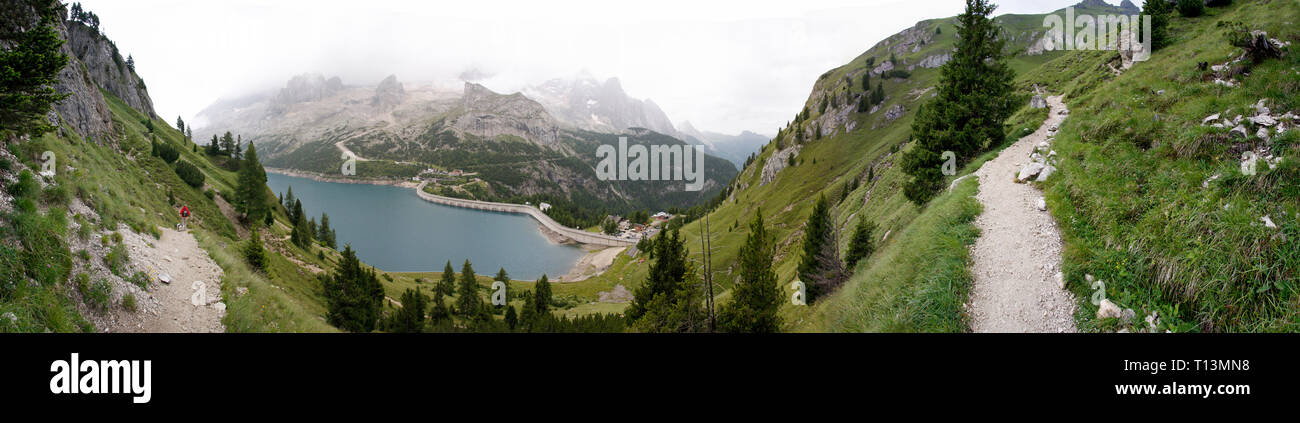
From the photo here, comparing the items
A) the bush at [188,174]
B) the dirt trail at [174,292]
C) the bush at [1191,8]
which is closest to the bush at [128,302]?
the dirt trail at [174,292]

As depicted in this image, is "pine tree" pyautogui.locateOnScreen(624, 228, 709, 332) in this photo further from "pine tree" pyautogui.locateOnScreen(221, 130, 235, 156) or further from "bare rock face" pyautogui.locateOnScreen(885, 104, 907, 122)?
"bare rock face" pyautogui.locateOnScreen(885, 104, 907, 122)

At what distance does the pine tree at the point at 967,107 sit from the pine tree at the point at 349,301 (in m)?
39.3

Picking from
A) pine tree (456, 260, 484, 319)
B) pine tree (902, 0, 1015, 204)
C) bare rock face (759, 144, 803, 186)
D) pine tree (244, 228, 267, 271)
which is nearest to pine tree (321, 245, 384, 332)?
pine tree (244, 228, 267, 271)

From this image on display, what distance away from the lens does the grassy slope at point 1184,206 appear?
6.37 m

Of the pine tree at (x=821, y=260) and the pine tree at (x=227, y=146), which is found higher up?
the pine tree at (x=227, y=146)

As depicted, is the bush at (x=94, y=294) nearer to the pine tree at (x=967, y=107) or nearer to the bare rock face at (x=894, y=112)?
the pine tree at (x=967, y=107)

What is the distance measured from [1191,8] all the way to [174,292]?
52.6 metres

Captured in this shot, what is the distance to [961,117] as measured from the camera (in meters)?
20.6

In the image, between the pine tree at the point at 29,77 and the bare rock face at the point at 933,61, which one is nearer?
the pine tree at the point at 29,77

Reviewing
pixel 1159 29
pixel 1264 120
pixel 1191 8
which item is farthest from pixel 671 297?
pixel 1191 8

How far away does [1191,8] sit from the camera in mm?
24297

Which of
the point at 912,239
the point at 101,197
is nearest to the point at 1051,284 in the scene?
the point at 912,239
